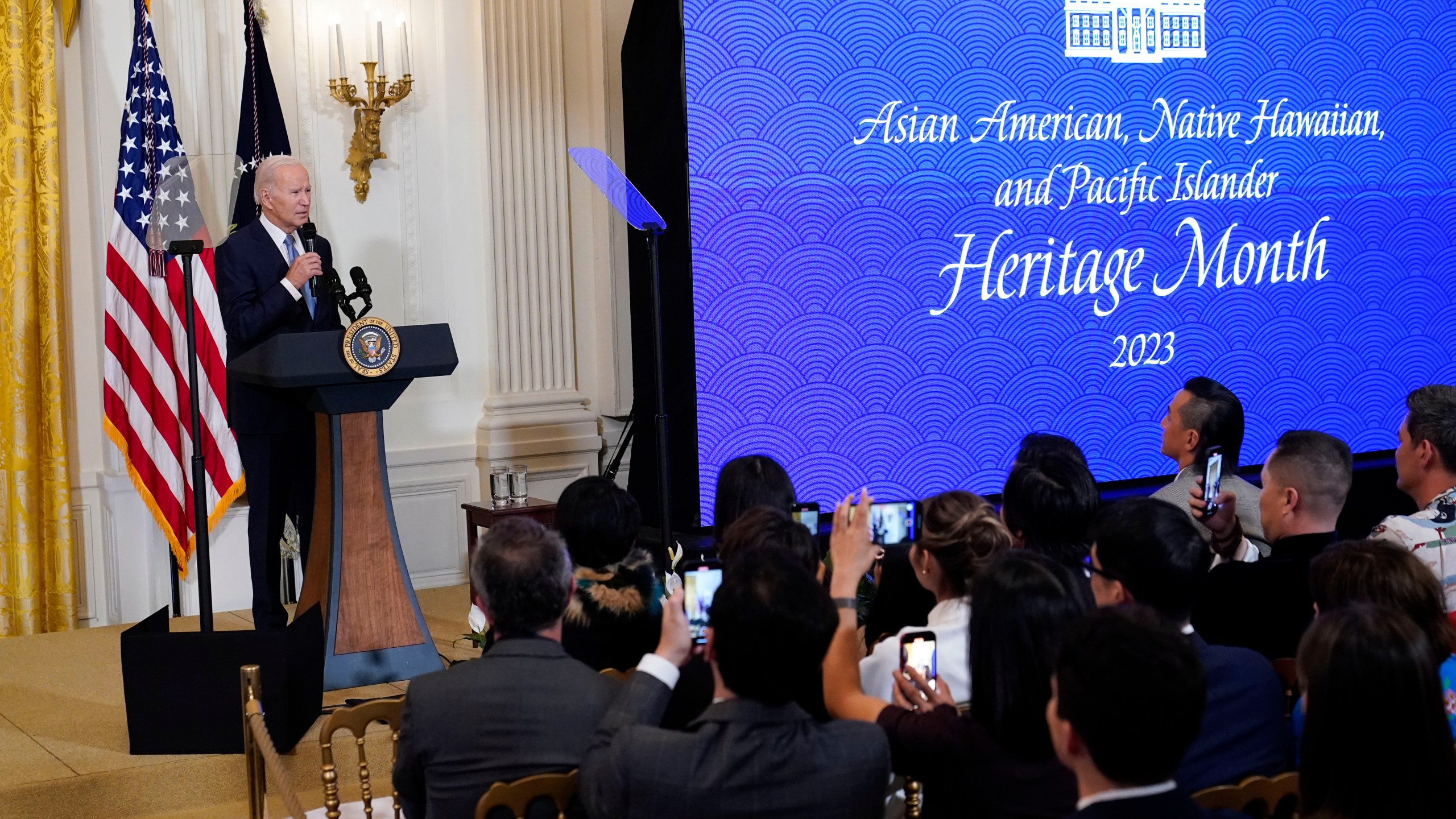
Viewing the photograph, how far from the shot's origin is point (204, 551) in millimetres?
3982

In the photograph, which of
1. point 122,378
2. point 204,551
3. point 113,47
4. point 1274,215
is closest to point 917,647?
point 204,551

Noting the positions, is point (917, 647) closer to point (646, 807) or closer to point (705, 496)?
point (646, 807)

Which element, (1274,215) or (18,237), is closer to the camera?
(18,237)

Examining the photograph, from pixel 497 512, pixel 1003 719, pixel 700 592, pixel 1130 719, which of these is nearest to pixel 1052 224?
pixel 497 512

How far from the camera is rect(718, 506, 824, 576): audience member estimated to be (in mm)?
2590

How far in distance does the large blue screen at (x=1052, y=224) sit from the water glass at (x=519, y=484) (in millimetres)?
699

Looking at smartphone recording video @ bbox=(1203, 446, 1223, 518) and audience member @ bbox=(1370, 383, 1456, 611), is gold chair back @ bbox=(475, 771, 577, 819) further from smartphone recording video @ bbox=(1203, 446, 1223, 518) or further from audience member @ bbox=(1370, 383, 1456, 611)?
smartphone recording video @ bbox=(1203, 446, 1223, 518)

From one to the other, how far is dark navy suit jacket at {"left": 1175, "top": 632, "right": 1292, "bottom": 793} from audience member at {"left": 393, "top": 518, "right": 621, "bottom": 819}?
92 cm

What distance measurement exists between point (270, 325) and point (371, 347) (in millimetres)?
535

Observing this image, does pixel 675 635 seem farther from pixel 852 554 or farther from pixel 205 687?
pixel 205 687

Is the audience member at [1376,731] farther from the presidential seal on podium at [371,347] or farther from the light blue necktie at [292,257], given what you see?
the light blue necktie at [292,257]

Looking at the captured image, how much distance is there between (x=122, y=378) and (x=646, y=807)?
3.88 meters

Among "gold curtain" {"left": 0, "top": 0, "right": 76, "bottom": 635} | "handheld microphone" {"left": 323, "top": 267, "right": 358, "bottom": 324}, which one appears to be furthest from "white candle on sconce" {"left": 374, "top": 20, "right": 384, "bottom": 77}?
"handheld microphone" {"left": 323, "top": 267, "right": 358, "bottom": 324}

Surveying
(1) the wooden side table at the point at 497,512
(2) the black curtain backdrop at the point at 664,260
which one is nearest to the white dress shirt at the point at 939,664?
(1) the wooden side table at the point at 497,512
